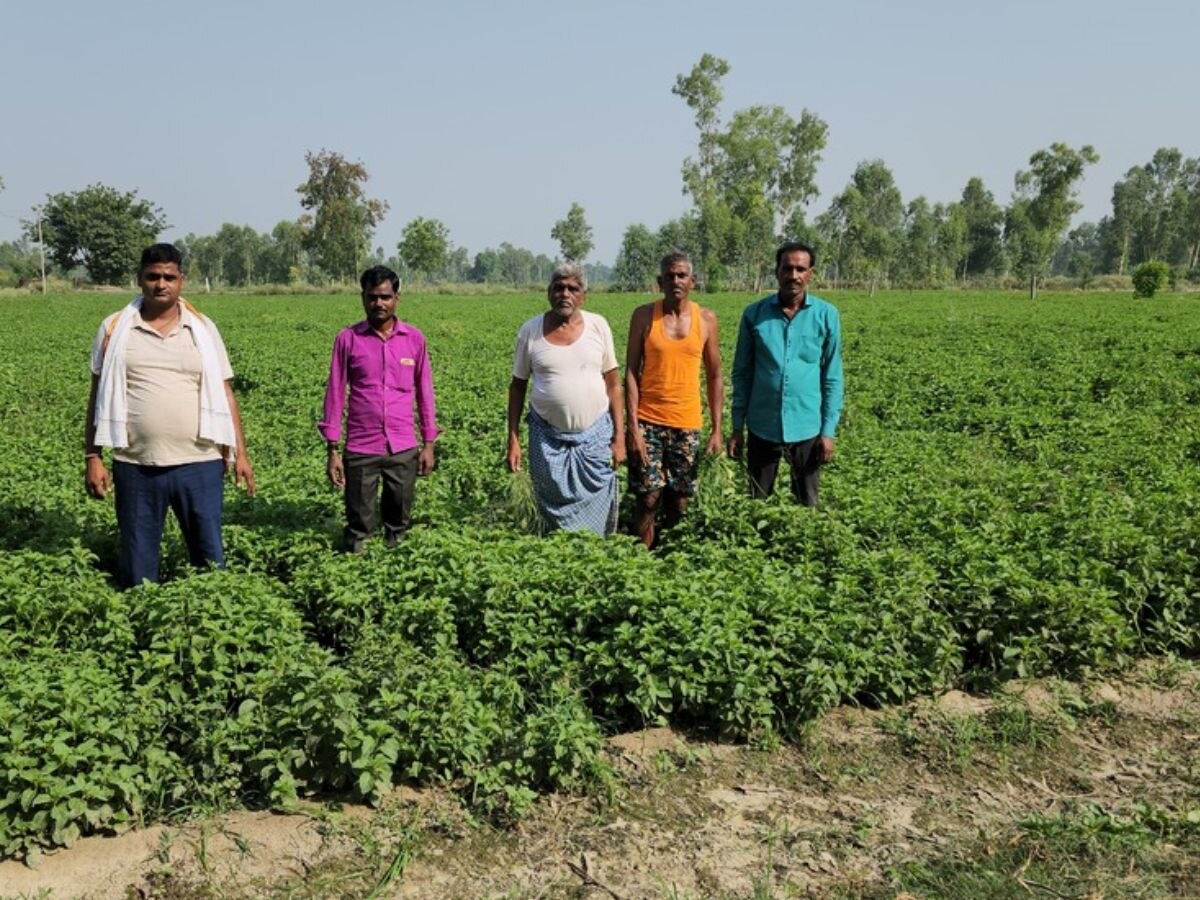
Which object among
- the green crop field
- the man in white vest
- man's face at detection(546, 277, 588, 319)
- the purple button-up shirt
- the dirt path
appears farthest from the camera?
the purple button-up shirt

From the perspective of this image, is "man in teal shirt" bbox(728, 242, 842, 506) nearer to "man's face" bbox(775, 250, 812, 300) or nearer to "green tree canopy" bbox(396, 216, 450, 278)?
"man's face" bbox(775, 250, 812, 300)

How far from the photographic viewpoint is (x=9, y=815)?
3451 millimetres

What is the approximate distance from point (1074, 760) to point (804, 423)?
2.54 meters

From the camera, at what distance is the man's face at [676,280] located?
550cm

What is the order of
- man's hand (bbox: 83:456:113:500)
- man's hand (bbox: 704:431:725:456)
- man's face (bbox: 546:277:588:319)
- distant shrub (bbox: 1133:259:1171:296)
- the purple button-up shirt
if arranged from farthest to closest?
distant shrub (bbox: 1133:259:1171:296) → man's hand (bbox: 704:431:725:456) → the purple button-up shirt → man's face (bbox: 546:277:588:319) → man's hand (bbox: 83:456:113:500)

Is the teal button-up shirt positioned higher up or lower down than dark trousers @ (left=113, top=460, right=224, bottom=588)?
higher up

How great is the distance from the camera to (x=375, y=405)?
5672 mm

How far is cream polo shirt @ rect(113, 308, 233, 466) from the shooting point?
16.1ft

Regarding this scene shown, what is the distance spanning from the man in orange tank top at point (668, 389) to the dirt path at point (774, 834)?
6.74ft

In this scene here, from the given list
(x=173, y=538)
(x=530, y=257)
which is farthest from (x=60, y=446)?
(x=530, y=257)

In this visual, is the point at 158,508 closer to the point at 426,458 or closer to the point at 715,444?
the point at 426,458

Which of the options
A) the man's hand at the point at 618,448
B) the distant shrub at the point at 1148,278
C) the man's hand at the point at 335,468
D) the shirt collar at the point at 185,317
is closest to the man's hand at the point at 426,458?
the man's hand at the point at 335,468

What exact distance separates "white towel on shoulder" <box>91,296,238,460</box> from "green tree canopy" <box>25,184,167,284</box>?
75032 millimetres

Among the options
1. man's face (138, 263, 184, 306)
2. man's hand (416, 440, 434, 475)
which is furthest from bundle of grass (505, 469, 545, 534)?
man's face (138, 263, 184, 306)
